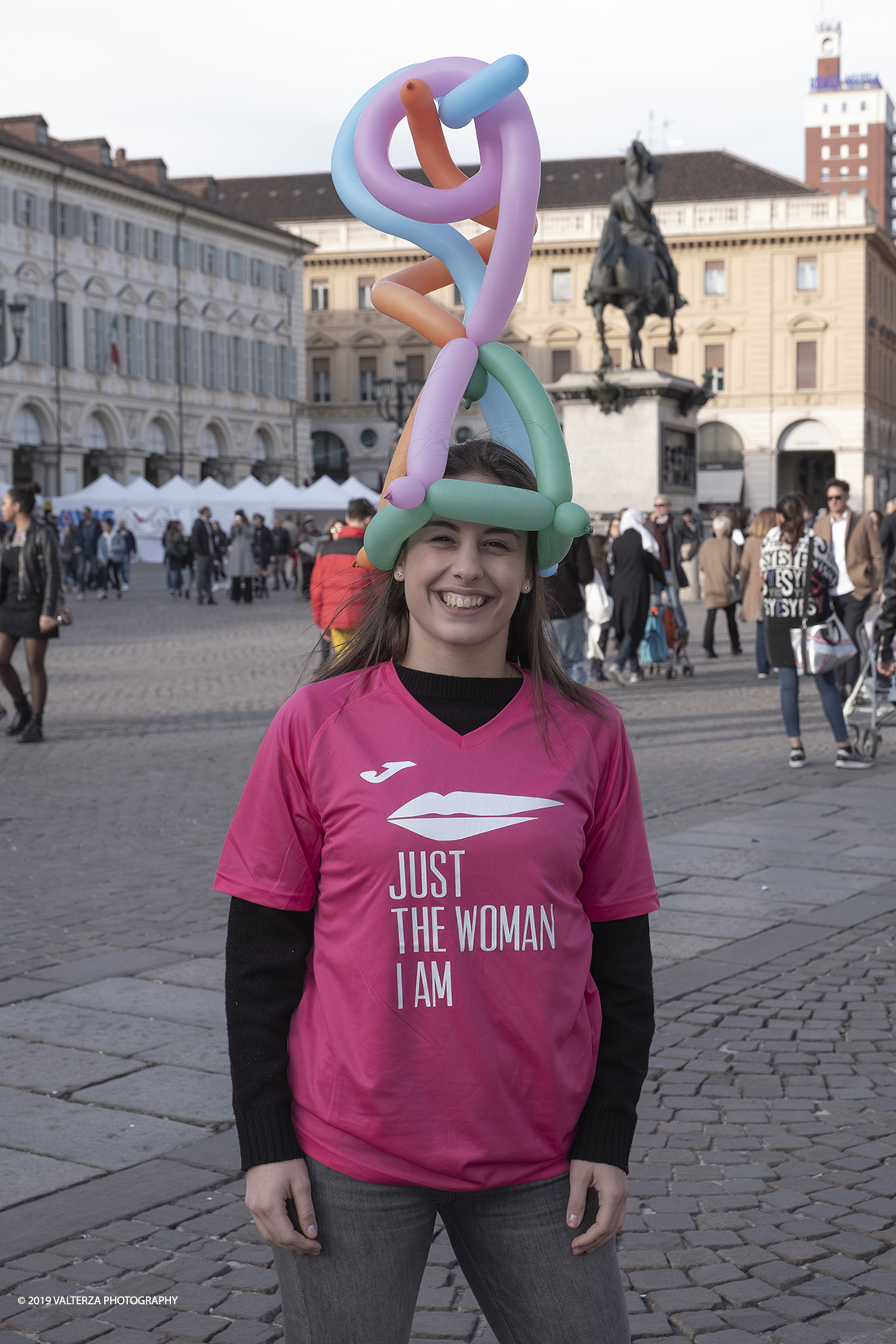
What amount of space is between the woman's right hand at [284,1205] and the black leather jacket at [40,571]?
10.2 m

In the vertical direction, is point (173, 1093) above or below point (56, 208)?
below

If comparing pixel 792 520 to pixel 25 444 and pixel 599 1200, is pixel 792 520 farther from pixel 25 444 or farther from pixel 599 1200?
pixel 25 444

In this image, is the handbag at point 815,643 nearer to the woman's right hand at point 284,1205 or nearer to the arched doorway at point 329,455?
the woman's right hand at point 284,1205

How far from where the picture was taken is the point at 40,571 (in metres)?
11.9

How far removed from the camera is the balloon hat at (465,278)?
2.08 metres

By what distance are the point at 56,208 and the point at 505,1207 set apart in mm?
55952

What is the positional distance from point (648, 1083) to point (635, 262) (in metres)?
20.1

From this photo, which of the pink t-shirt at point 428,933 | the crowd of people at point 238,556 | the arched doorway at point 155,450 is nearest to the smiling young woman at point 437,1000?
the pink t-shirt at point 428,933

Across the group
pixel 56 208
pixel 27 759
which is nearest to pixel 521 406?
pixel 27 759

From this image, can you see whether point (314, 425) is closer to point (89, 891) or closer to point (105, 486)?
point (105, 486)

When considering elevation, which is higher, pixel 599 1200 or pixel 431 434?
pixel 431 434

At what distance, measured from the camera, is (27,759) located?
11.2 metres

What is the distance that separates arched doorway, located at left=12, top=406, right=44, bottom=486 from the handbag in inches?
1783

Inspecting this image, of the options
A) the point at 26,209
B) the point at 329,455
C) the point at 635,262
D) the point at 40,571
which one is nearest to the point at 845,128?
the point at 329,455
